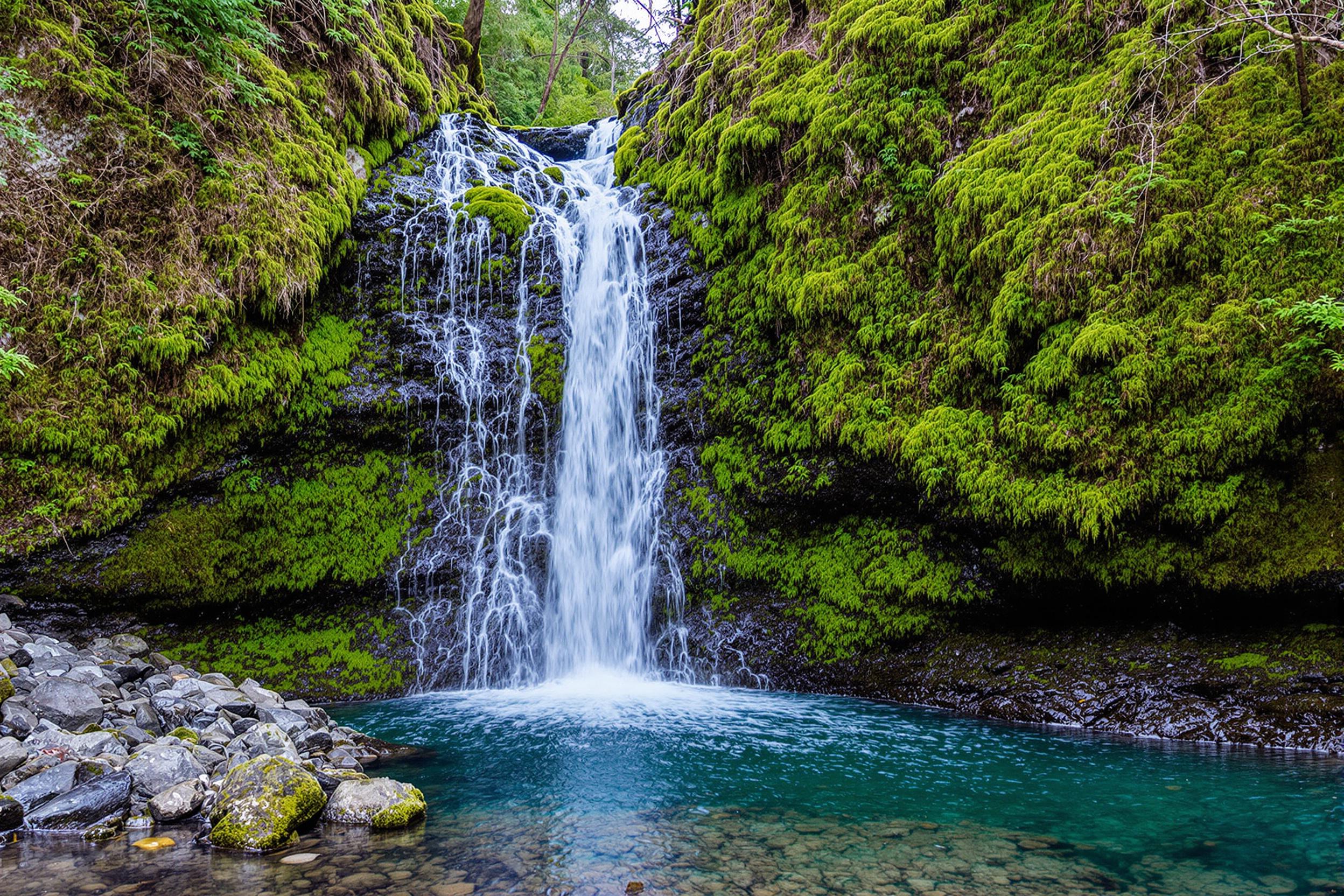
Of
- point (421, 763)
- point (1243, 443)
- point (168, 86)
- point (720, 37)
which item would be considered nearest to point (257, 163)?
point (168, 86)

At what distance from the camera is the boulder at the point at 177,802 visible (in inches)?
151

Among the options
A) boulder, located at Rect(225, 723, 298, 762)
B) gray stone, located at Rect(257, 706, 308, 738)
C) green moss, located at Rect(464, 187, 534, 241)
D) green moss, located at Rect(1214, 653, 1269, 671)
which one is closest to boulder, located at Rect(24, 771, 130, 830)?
boulder, located at Rect(225, 723, 298, 762)

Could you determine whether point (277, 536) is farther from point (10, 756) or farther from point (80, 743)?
point (10, 756)

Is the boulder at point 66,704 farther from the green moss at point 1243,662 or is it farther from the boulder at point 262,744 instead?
the green moss at point 1243,662

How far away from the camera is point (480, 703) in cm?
759

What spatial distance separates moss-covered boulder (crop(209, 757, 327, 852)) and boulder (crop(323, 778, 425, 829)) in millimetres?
87

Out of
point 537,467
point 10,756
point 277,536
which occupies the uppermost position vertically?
point 537,467

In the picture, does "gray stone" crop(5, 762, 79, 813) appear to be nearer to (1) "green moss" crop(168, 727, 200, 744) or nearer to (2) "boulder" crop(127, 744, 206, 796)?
(2) "boulder" crop(127, 744, 206, 796)

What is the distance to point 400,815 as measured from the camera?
3881mm

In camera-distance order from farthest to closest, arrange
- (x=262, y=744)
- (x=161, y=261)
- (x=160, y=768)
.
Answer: (x=161, y=261)
(x=262, y=744)
(x=160, y=768)

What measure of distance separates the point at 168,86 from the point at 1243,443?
39.1 ft

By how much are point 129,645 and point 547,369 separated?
18.8 feet

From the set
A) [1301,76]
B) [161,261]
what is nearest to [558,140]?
[161,261]

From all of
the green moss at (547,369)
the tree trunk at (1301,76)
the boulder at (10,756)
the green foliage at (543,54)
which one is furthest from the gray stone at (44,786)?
the green foliage at (543,54)
